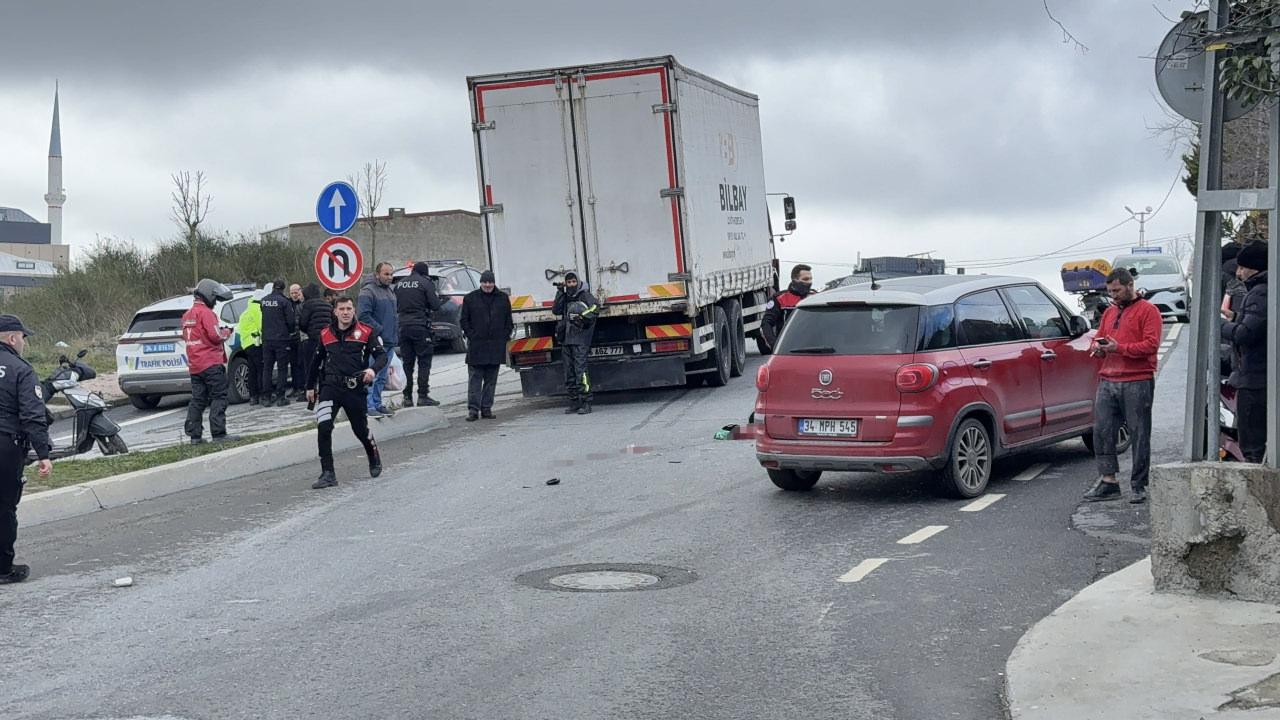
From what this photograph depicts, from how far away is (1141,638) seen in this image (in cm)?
657

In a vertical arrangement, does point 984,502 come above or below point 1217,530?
below

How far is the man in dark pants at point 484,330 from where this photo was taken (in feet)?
59.0

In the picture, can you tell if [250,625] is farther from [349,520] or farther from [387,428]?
[387,428]

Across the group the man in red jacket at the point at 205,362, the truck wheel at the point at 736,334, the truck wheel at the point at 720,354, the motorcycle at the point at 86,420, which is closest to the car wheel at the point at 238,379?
the man in red jacket at the point at 205,362

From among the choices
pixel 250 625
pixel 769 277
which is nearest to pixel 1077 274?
pixel 769 277

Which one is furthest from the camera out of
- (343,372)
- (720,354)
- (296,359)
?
(296,359)

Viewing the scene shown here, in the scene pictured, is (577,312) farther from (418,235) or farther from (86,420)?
(418,235)

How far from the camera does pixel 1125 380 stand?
34.6ft

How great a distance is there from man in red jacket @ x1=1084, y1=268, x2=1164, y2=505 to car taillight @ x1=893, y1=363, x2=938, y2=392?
1174 mm

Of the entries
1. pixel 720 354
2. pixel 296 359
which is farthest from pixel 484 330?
pixel 296 359

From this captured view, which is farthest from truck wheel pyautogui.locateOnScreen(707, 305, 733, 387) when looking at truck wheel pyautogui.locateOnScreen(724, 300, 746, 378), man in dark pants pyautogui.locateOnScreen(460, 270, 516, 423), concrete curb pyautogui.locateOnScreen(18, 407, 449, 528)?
concrete curb pyautogui.locateOnScreen(18, 407, 449, 528)

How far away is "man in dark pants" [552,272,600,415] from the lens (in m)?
18.0

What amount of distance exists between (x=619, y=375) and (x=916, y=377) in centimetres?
874

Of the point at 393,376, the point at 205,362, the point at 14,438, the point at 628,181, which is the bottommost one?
the point at 393,376
